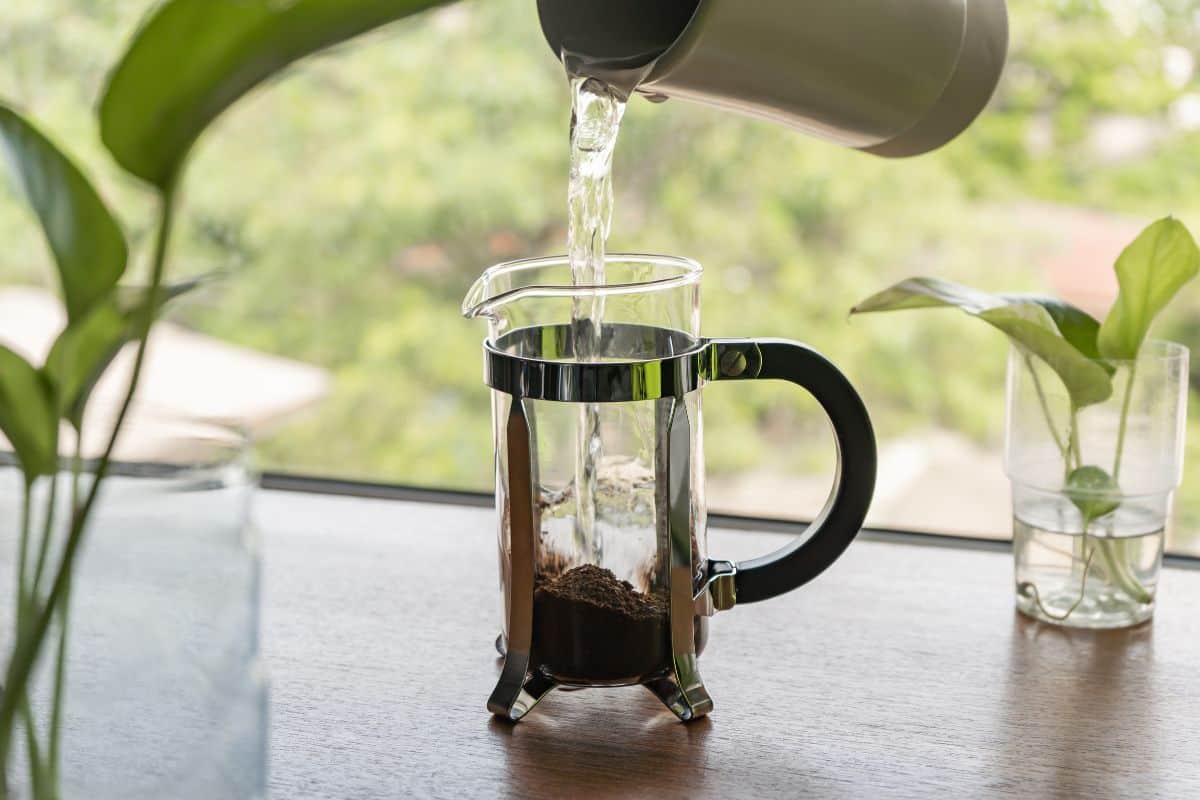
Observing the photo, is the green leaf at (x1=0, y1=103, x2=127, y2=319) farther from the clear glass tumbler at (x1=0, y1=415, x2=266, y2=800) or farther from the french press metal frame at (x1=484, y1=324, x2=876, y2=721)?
the french press metal frame at (x1=484, y1=324, x2=876, y2=721)

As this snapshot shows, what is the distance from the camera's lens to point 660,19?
697 millimetres

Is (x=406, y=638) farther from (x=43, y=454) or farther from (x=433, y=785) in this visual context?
(x=43, y=454)

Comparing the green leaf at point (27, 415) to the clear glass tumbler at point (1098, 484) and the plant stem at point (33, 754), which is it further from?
the clear glass tumbler at point (1098, 484)

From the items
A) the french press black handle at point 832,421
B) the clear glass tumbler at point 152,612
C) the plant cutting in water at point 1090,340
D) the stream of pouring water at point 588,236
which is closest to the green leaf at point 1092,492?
the plant cutting in water at point 1090,340

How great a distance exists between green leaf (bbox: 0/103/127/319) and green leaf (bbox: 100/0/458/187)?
0.19 feet

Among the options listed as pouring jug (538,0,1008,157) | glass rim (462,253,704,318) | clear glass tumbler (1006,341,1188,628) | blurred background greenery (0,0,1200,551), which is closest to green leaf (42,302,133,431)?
glass rim (462,253,704,318)

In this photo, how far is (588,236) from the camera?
675 millimetres

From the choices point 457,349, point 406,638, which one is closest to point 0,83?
point 457,349

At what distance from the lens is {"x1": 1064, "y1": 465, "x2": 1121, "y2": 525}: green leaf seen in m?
0.74

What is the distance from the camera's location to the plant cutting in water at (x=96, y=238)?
1.09 feet

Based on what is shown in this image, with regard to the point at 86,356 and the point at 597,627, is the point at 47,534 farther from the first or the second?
the point at 597,627

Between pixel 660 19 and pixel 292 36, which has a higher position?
pixel 660 19

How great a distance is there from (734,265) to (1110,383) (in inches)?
99.8

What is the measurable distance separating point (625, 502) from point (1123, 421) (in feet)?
1.00
